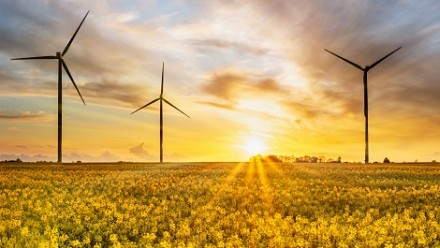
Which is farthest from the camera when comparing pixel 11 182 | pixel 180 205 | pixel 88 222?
pixel 11 182

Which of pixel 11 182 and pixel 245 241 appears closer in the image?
pixel 245 241

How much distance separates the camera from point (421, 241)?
43.4ft

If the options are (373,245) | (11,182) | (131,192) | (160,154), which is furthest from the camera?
(160,154)

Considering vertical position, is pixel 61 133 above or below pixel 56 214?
above

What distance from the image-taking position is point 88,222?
52.9 feet

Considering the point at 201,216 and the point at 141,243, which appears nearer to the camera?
the point at 141,243

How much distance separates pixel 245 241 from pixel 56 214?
24.7ft

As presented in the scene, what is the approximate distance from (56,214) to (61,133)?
58.7 m

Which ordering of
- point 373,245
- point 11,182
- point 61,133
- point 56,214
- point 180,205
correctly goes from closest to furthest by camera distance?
point 373,245, point 56,214, point 180,205, point 11,182, point 61,133

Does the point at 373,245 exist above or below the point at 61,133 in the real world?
below

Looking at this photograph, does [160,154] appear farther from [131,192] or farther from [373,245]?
[373,245]

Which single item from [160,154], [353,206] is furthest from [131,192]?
[160,154]

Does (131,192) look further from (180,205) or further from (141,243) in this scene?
(141,243)

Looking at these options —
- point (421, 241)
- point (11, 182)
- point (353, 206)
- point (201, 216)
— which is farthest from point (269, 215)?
point (11, 182)
